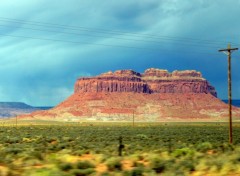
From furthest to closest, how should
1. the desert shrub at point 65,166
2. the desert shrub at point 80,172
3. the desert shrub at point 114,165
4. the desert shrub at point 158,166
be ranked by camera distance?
the desert shrub at point 114,165 < the desert shrub at point 158,166 < the desert shrub at point 65,166 < the desert shrub at point 80,172

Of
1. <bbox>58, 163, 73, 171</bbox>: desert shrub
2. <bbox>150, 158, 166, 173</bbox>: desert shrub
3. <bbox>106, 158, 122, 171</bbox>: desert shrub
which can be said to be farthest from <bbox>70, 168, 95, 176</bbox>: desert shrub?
<bbox>150, 158, 166, 173</bbox>: desert shrub

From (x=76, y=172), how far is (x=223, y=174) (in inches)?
206

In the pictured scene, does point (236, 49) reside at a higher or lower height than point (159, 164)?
higher

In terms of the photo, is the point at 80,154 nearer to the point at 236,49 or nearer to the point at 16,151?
the point at 16,151

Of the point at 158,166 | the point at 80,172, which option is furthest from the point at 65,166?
the point at 158,166

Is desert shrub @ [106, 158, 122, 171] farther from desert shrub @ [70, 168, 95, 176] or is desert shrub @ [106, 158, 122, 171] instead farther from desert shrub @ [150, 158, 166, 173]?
desert shrub @ [70, 168, 95, 176]

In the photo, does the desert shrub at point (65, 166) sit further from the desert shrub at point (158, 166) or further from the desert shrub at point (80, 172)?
the desert shrub at point (158, 166)

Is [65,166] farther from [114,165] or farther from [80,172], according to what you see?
[114,165]

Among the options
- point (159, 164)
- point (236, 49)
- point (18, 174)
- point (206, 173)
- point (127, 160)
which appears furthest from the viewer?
point (236, 49)

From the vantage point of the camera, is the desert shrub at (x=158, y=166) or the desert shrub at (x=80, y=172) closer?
the desert shrub at (x=80, y=172)

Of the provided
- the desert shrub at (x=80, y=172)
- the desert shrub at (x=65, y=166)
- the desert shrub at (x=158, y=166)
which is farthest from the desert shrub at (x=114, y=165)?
the desert shrub at (x=80, y=172)

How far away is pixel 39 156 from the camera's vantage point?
2008 cm

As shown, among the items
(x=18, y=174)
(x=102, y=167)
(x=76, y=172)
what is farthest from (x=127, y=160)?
(x=18, y=174)

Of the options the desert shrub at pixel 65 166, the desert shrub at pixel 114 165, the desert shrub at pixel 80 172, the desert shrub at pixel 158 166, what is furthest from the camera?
the desert shrub at pixel 114 165
